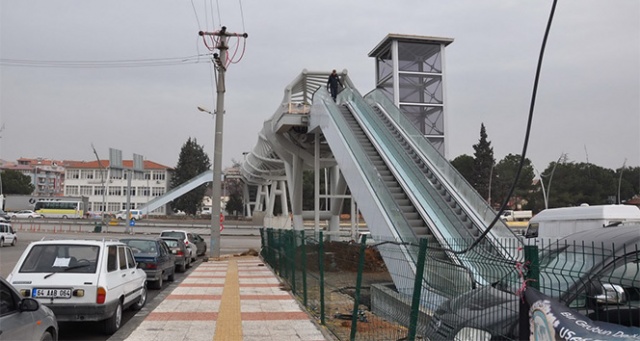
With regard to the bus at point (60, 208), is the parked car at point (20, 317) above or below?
below

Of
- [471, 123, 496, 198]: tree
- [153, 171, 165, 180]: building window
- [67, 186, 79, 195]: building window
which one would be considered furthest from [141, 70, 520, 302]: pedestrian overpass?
Answer: [67, 186, 79, 195]: building window

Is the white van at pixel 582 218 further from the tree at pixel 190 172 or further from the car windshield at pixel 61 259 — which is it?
the tree at pixel 190 172

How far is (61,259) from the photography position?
29.4 ft

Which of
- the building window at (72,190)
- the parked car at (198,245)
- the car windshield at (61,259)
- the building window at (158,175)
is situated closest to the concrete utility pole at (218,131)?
the parked car at (198,245)

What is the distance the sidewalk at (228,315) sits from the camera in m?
8.51

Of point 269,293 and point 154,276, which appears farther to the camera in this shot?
point 154,276

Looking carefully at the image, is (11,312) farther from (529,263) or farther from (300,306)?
(300,306)

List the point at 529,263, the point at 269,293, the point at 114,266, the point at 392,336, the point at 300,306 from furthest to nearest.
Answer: the point at 269,293 < the point at 300,306 < the point at 114,266 < the point at 392,336 < the point at 529,263

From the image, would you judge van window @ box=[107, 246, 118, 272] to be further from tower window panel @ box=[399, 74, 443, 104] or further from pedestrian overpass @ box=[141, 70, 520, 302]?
tower window panel @ box=[399, 74, 443, 104]

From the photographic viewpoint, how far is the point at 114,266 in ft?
30.6

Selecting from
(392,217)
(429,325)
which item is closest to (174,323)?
(429,325)

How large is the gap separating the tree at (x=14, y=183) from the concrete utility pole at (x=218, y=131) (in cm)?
10082

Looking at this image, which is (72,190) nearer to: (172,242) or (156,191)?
(156,191)

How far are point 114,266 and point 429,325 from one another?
232 inches
